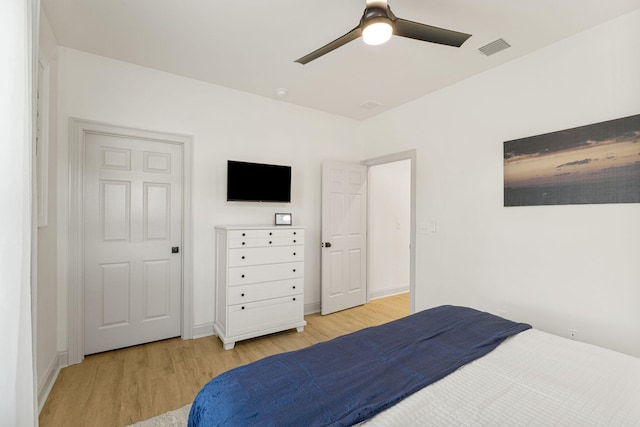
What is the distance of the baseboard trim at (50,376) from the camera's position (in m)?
2.02

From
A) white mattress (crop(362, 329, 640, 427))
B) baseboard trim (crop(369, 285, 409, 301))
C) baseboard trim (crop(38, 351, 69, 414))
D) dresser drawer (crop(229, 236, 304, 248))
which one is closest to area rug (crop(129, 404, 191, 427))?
baseboard trim (crop(38, 351, 69, 414))

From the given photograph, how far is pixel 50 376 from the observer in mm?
2232

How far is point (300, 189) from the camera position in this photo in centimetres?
386

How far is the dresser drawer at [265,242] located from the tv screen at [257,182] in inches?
21.5

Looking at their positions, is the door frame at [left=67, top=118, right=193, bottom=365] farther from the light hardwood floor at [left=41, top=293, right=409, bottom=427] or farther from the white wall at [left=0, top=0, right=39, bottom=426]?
the white wall at [left=0, top=0, right=39, bottom=426]

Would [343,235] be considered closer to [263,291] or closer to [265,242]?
[265,242]

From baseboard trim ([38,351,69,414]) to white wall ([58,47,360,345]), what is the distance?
0.16 meters

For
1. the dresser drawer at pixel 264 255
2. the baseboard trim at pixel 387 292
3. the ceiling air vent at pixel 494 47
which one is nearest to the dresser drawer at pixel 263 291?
the dresser drawer at pixel 264 255

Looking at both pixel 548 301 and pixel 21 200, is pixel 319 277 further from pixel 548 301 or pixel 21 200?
pixel 21 200

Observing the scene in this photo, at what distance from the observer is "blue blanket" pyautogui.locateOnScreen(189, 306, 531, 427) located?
1.00 metres

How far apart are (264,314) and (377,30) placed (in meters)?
2.71

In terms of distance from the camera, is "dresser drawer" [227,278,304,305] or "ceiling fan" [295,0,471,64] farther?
"dresser drawer" [227,278,304,305]

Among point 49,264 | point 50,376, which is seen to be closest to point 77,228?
point 49,264

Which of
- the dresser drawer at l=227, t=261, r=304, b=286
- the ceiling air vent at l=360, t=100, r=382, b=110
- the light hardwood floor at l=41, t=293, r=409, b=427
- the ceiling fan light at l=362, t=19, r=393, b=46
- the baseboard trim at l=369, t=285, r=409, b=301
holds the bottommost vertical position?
the light hardwood floor at l=41, t=293, r=409, b=427
